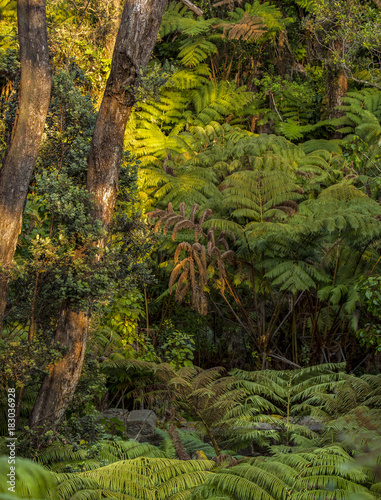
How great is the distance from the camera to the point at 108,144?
4.22m

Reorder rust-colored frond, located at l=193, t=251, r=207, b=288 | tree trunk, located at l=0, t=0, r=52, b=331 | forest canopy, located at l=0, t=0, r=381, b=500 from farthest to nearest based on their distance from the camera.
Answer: rust-colored frond, located at l=193, t=251, r=207, b=288 → tree trunk, located at l=0, t=0, r=52, b=331 → forest canopy, located at l=0, t=0, r=381, b=500

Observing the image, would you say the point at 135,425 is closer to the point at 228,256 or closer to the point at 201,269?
the point at 201,269

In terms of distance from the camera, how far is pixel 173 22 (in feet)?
36.2

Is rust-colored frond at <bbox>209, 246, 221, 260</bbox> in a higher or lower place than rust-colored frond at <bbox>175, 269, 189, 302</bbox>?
higher

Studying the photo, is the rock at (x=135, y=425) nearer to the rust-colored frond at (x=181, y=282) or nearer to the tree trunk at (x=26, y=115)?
the rust-colored frond at (x=181, y=282)

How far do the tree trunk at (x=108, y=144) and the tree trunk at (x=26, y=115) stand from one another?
46 centimetres

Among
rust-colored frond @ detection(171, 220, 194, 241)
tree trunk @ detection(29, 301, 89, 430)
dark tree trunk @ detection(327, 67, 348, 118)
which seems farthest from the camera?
dark tree trunk @ detection(327, 67, 348, 118)

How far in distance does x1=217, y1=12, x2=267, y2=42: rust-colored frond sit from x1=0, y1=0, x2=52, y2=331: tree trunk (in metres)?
6.94

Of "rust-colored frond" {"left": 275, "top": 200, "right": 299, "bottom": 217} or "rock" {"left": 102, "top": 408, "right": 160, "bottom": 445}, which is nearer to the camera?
"rock" {"left": 102, "top": 408, "right": 160, "bottom": 445}

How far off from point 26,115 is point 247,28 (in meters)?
7.40

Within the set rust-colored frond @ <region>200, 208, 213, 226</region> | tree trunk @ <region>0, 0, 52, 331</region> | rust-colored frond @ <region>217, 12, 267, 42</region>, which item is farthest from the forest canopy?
rust-colored frond @ <region>217, 12, 267, 42</region>

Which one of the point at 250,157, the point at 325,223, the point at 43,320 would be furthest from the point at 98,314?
the point at 250,157

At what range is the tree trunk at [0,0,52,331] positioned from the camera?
3.86 meters

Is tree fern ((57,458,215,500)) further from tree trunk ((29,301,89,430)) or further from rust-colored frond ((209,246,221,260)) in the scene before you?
rust-colored frond ((209,246,221,260))
